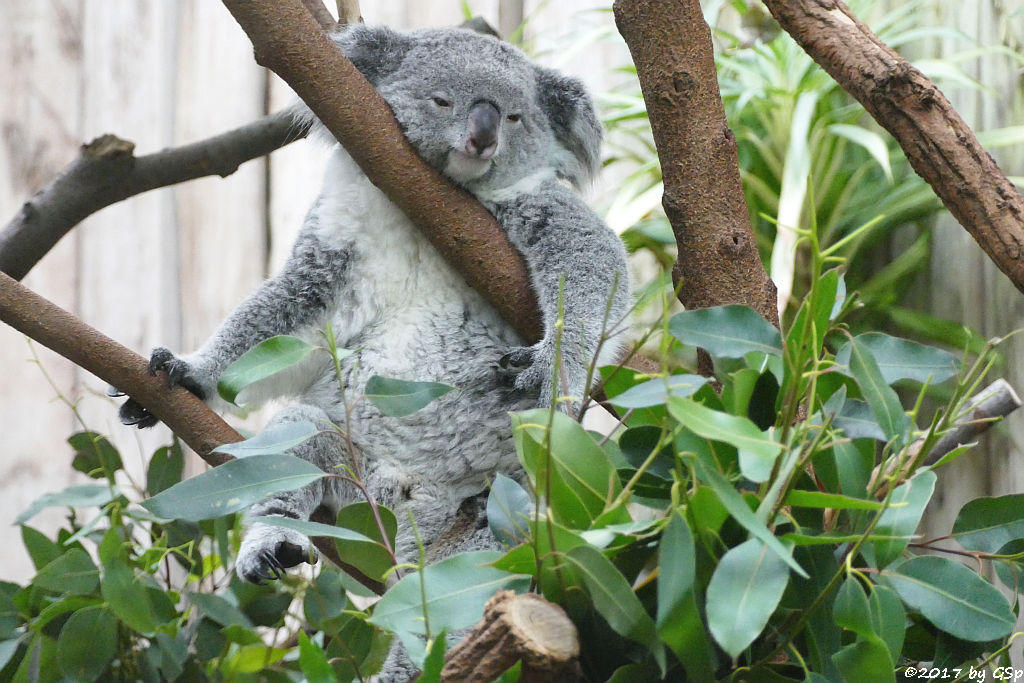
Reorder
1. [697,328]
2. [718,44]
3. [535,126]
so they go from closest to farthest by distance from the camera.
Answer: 1. [697,328]
2. [535,126]
3. [718,44]

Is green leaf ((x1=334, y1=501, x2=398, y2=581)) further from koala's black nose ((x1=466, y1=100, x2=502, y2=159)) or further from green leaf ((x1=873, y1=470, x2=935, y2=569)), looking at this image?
koala's black nose ((x1=466, y1=100, x2=502, y2=159))

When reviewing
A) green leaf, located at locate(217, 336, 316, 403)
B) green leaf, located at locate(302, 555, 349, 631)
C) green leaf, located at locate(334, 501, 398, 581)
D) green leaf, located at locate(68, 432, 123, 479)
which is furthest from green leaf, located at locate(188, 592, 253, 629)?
green leaf, located at locate(217, 336, 316, 403)

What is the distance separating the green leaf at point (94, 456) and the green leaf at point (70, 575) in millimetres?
214

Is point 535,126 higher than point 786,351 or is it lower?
higher

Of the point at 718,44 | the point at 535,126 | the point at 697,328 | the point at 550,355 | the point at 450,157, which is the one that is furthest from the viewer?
the point at 718,44

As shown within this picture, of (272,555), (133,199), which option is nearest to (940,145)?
(272,555)

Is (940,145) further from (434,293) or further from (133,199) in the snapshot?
(133,199)

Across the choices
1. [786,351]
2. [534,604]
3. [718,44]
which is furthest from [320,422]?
[718,44]

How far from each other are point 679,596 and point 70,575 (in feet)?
3.53

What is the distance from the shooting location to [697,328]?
37.4 inches

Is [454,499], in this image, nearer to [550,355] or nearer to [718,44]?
[550,355]

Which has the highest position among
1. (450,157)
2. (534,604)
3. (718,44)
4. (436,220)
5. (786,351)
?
(718,44)

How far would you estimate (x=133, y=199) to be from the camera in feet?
9.43

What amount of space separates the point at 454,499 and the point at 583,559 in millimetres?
853
